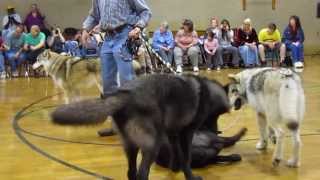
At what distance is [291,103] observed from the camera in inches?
168

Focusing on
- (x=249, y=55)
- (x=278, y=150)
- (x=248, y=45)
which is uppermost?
(x=248, y=45)

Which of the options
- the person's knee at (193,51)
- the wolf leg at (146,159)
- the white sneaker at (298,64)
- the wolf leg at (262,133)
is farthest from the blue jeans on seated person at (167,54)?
the wolf leg at (146,159)

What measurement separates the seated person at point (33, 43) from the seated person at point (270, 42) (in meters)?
5.74

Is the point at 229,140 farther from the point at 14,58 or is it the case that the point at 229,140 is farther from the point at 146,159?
the point at 14,58

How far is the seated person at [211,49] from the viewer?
13305 mm

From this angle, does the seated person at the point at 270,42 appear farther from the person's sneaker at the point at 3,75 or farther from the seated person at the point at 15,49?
the person's sneaker at the point at 3,75

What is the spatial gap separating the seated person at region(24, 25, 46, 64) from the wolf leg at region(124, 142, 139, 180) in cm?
901

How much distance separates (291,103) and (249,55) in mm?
9516

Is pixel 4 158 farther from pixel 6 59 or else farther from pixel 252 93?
pixel 6 59

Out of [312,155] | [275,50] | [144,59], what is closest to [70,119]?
[312,155]

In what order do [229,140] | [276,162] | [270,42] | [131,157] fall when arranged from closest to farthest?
[131,157] → [276,162] → [229,140] → [270,42]

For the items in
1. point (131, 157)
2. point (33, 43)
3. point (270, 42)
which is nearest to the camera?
point (131, 157)

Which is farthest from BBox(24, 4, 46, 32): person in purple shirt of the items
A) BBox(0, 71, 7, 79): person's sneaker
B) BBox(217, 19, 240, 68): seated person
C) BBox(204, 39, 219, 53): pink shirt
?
BBox(217, 19, 240, 68): seated person

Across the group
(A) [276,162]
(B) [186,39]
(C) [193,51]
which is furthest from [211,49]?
(A) [276,162]
